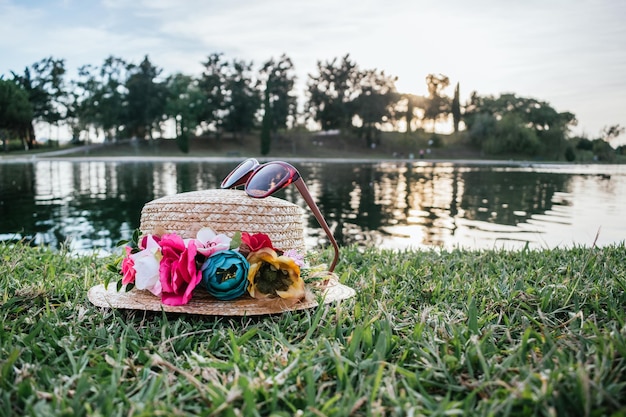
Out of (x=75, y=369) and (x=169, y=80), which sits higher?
(x=169, y=80)

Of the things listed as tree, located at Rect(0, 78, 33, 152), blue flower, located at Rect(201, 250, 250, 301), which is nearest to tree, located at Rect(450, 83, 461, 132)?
tree, located at Rect(0, 78, 33, 152)

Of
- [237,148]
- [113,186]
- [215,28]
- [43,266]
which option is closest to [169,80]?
[237,148]

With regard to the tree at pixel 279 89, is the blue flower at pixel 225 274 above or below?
below

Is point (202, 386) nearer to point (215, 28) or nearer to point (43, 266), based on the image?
point (43, 266)

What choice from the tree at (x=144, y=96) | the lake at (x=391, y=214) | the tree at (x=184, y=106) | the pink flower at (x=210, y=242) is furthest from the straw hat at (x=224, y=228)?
the tree at (x=144, y=96)

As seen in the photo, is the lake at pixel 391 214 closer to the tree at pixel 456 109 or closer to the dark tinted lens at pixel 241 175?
the dark tinted lens at pixel 241 175

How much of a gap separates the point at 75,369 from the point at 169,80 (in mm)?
44529

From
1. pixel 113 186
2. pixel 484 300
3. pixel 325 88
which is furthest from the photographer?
pixel 325 88

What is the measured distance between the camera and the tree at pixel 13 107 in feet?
114

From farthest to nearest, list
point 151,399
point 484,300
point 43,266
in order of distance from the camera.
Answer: point 43,266 → point 484,300 → point 151,399

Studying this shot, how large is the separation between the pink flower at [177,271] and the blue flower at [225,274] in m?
0.04

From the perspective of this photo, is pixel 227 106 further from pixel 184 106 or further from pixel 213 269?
pixel 213 269

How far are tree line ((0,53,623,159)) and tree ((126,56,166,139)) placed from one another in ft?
0.28

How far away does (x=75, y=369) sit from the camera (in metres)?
1.07
